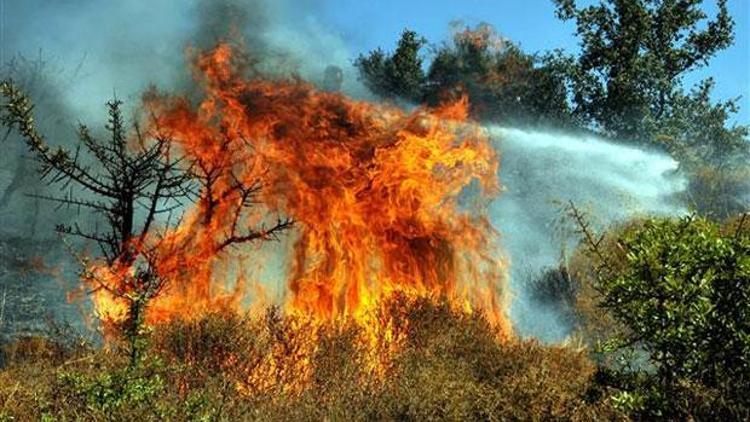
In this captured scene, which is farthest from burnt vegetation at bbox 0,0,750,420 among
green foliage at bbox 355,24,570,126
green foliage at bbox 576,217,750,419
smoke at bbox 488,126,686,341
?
green foliage at bbox 355,24,570,126

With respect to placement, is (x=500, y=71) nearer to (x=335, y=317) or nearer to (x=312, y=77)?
(x=312, y=77)

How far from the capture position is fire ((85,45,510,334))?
12.9 m

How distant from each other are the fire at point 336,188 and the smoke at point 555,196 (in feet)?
22.5

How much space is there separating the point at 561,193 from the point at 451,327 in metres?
15.4

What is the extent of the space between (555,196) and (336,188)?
48.3ft

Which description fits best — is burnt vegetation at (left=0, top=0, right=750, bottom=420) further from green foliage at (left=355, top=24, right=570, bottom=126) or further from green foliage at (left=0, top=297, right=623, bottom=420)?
green foliage at (left=355, top=24, right=570, bottom=126)

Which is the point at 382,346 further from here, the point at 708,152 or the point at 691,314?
the point at 708,152

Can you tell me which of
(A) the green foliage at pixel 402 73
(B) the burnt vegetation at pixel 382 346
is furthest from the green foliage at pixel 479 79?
(B) the burnt vegetation at pixel 382 346

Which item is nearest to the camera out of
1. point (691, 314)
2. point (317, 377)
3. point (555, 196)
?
point (691, 314)

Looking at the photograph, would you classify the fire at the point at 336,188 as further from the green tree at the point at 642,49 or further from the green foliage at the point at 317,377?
the green tree at the point at 642,49

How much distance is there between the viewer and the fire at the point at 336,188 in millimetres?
12867

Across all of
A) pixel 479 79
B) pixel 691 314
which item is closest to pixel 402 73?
pixel 479 79

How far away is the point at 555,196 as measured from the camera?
25688mm

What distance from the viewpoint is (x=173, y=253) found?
11.0 metres
